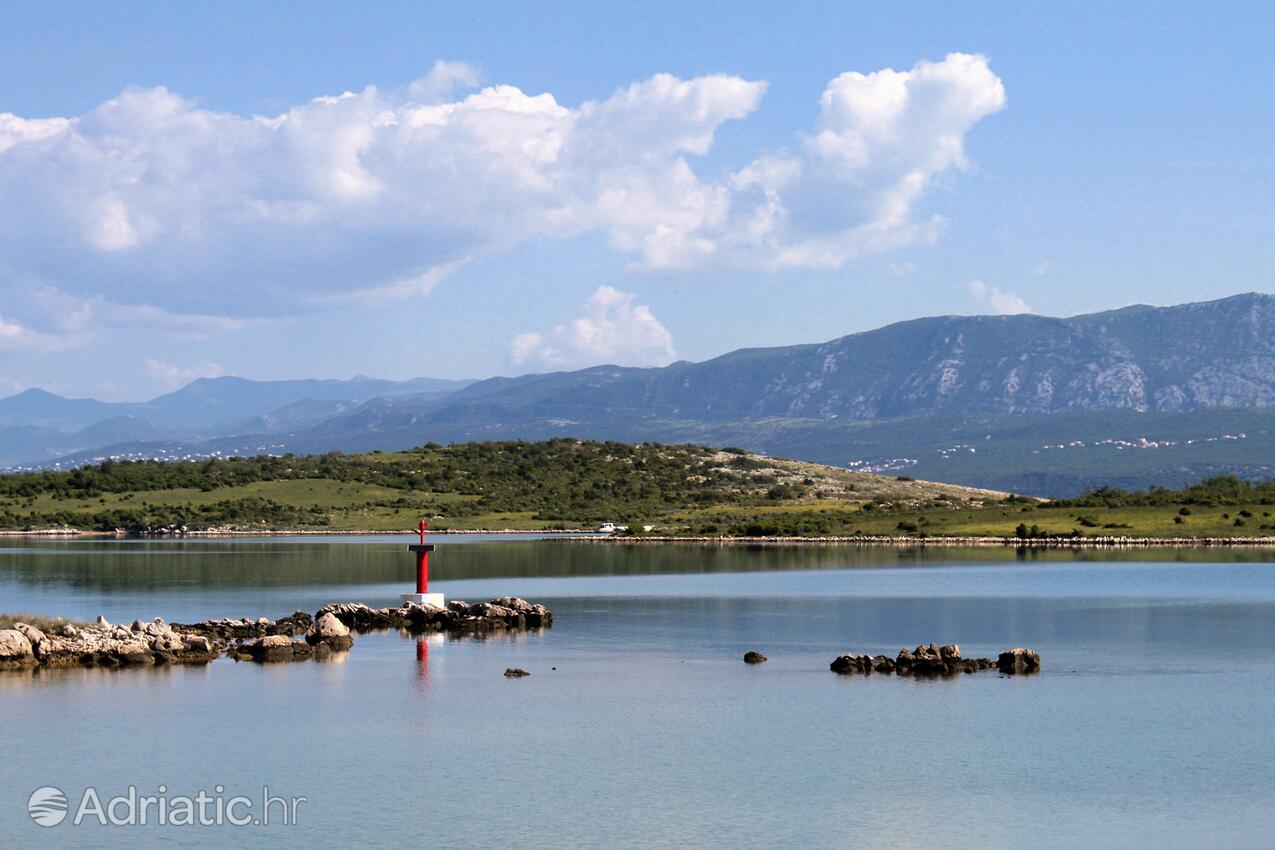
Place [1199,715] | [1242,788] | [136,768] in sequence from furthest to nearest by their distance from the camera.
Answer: [1199,715], [136,768], [1242,788]

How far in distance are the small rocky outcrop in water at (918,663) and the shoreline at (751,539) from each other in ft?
247

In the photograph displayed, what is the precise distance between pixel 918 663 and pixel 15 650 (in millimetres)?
27145

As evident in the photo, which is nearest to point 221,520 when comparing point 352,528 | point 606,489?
point 352,528

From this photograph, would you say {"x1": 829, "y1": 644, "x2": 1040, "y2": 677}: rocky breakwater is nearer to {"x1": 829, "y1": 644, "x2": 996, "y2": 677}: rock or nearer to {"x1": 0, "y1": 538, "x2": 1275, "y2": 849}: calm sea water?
{"x1": 829, "y1": 644, "x2": 996, "y2": 677}: rock

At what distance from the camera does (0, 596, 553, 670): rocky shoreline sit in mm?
46312

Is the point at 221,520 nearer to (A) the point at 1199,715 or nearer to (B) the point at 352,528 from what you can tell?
(B) the point at 352,528

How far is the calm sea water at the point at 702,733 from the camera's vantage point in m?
26.2

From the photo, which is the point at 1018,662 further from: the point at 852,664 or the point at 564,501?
the point at 564,501

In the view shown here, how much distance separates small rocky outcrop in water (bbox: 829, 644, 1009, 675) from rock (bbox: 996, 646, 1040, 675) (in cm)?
16

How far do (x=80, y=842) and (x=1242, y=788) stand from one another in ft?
69.1

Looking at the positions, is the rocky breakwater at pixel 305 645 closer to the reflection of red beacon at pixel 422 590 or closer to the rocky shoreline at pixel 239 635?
the rocky shoreline at pixel 239 635

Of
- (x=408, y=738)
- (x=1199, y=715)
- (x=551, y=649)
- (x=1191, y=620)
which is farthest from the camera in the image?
(x=1191, y=620)

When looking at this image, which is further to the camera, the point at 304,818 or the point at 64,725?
the point at 64,725

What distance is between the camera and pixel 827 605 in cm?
6731
